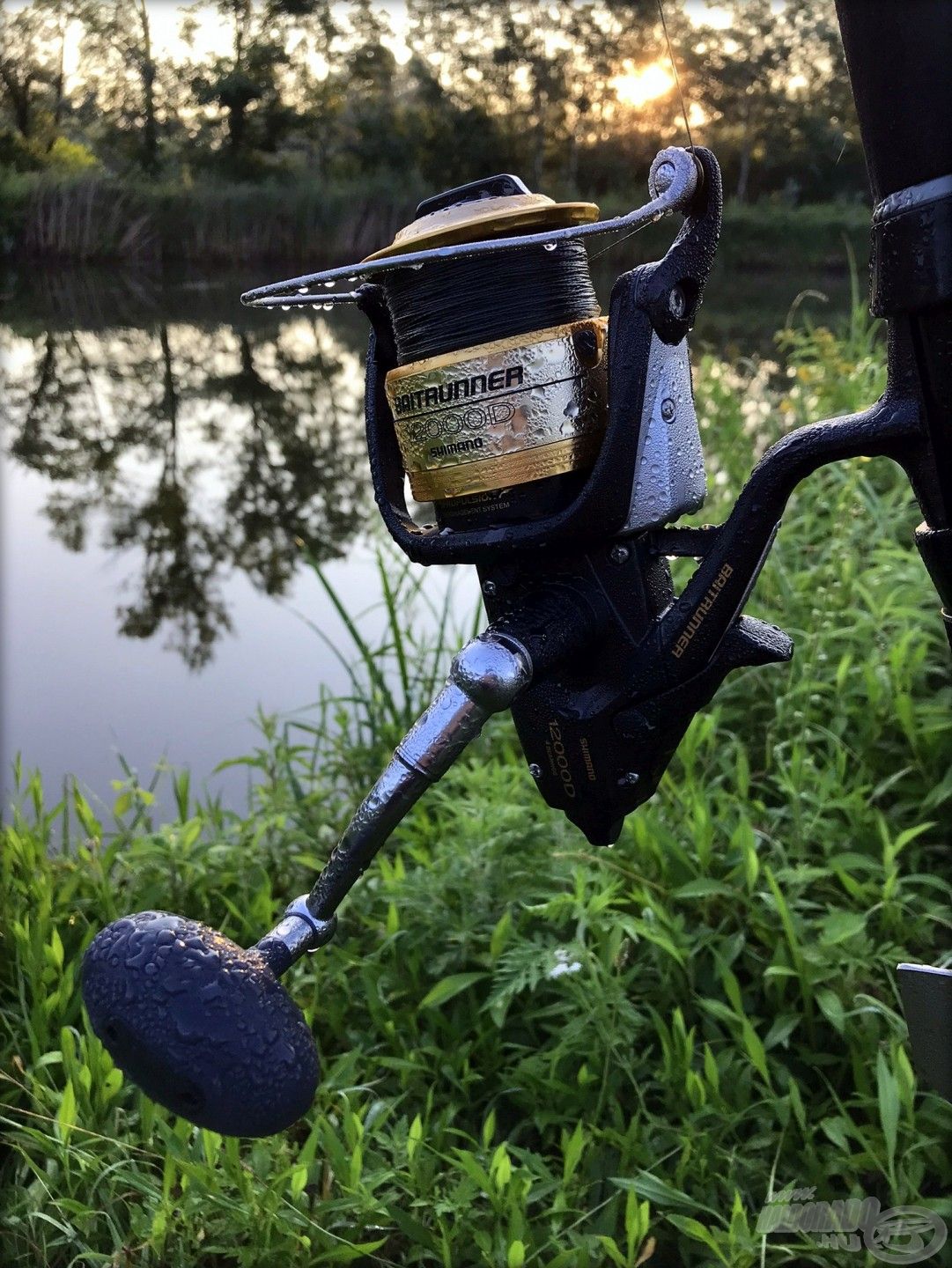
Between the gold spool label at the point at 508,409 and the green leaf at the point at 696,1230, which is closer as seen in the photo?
the gold spool label at the point at 508,409


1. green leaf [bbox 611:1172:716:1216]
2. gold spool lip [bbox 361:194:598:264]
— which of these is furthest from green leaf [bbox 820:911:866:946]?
gold spool lip [bbox 361:194:598:264]

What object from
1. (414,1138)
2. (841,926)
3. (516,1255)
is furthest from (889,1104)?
(414,1138)

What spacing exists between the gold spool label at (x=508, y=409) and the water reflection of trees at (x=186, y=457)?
2.91 m

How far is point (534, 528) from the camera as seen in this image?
0.81m

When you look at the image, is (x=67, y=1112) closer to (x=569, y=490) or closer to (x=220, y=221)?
(x=569, y=490)

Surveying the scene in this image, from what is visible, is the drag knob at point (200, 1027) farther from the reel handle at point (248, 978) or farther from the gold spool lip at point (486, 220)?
the gold spool lip at point (486, 220)

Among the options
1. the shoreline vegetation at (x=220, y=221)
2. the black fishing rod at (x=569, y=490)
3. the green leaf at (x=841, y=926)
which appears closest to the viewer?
the black fishing rod at (x=569, y=490)

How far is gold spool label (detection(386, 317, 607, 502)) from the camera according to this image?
0.78 metres

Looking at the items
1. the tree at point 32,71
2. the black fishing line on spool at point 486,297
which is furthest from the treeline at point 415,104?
the black fishing line on spool at point 486,297

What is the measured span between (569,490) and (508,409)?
0.08 metres

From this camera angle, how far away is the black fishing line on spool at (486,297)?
790mm

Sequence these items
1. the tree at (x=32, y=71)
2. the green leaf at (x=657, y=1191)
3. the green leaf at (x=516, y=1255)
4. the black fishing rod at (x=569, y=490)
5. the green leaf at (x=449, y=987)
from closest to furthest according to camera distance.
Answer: the black fishing rod at (x=569, y=490) → the green leaf at (x=516, y=1255) → the green leaf at (x=657, y=1191) → the green leaf at (x=449, y=987) → the tree at (x=32, y=71)

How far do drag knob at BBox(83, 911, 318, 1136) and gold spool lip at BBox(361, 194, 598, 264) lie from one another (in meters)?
0.47

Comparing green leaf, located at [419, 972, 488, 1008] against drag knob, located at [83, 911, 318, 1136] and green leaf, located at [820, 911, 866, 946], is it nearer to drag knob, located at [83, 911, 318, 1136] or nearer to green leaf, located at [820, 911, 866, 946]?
green leaf, located at [820, 911, 866, 946]
